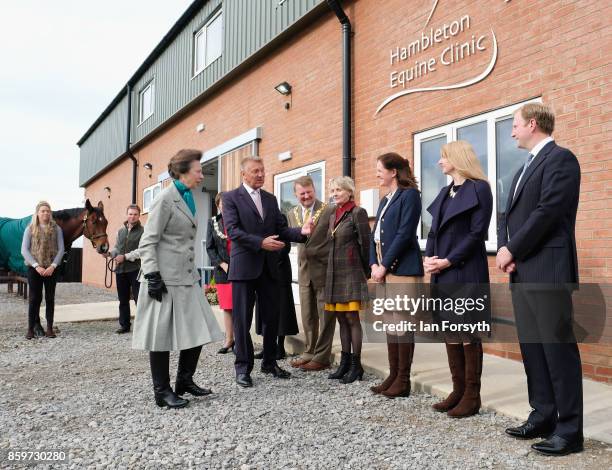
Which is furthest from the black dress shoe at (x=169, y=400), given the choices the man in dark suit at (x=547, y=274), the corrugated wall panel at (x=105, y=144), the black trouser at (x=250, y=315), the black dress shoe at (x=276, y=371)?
the corrugated wall panel at (x=105, y=144)

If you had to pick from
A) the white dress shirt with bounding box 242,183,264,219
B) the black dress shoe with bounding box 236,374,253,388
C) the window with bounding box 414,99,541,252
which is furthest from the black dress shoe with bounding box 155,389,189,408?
the window with bounding box 414,99,541,252

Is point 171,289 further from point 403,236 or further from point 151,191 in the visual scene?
point 151,191

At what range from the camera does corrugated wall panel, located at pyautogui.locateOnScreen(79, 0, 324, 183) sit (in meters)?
8.68

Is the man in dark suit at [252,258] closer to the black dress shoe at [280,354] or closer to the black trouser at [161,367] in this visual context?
the black trouser at [161,367]

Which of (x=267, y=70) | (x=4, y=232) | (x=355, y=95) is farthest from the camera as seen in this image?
(x=4, y=232)

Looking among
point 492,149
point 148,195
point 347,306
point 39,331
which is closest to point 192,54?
point 148,195

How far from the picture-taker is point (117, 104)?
1905cm

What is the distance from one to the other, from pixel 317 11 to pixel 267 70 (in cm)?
188

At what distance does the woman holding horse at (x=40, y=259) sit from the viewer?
273 inches

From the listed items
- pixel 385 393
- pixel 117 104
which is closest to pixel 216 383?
pixel 385 393

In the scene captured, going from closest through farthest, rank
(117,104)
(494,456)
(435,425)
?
(494,456) → (435,425) → (117,104)

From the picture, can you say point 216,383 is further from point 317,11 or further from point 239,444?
point 317,11

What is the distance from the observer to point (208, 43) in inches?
461

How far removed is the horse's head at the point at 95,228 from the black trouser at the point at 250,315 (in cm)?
485
